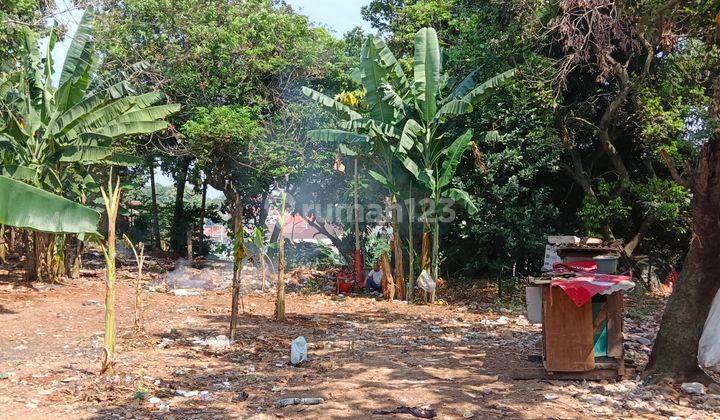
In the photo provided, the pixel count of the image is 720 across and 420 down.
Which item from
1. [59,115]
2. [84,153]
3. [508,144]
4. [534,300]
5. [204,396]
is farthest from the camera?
[508,144]

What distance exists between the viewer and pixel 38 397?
469cm

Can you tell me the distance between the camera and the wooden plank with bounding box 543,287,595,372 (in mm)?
5352

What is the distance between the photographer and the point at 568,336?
5387 millimetres

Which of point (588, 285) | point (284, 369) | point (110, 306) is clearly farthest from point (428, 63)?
point (110, 306)

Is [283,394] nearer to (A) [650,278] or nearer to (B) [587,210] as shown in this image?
(B) [587,210]

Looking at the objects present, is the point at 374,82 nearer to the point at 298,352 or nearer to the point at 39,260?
the point at 298,352

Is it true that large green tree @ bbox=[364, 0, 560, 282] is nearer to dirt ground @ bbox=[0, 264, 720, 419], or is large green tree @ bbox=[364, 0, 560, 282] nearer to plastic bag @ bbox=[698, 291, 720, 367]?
dirt ground @ bbox=[0, 264, 720, 419]

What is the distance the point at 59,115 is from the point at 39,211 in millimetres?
7486

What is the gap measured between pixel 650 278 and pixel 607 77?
4.33 m

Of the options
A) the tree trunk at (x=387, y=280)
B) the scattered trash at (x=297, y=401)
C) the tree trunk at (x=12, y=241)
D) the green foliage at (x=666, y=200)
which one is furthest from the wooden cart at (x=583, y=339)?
the tree trunk at (x=12, y=241)

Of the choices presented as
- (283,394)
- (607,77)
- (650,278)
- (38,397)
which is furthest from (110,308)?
(650,278)

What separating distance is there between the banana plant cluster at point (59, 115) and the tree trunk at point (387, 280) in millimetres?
5269

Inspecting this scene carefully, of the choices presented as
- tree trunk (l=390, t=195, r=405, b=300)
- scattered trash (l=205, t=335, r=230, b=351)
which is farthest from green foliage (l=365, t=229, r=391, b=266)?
scattered trash (l=205, t=335, r=230, b=351)

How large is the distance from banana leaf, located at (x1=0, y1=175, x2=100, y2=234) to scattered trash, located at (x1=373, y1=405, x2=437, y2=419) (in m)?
2.52
